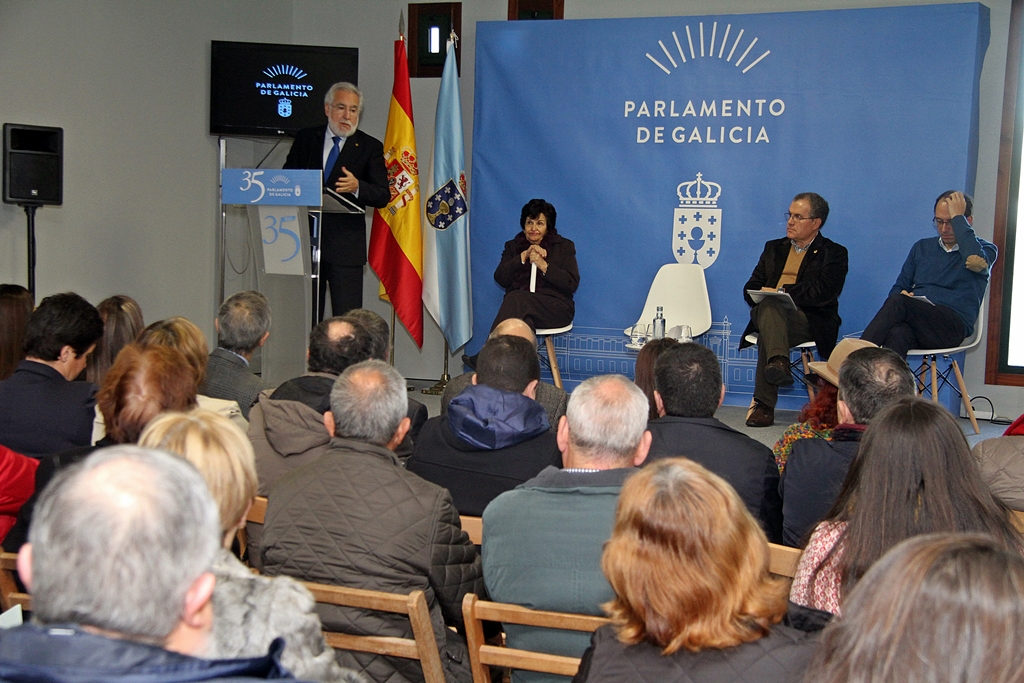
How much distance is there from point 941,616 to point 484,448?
1.65 meters

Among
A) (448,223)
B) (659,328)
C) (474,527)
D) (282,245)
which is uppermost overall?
(448,223)

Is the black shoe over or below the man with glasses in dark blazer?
below

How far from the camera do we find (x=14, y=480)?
2.32m

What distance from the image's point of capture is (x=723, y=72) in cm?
654

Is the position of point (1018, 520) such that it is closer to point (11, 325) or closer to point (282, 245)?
point (11, 325)

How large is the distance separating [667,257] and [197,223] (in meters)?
3.44

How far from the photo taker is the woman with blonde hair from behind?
1.25 meters

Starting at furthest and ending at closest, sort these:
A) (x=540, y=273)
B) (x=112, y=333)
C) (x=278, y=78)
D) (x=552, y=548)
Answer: (x=278, y=78) < (x=540, y=273) < (x=112, y=333) < (x=552, y=548)

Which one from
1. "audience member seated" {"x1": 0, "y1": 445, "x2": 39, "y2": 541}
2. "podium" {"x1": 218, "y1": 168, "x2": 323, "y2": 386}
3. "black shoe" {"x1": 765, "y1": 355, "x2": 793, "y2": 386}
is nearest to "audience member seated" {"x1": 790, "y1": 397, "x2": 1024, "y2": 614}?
"audience member seated" {"x1": 0, "y1": 445, "x2": 39, "y2": 541}

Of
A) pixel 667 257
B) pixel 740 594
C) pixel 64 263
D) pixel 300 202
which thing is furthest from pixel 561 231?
pixel 740 594

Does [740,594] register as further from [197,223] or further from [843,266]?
[197,223]

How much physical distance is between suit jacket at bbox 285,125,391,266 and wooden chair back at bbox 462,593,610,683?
4009 mm

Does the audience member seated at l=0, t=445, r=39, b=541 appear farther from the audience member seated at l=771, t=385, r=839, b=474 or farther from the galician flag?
the galician flag

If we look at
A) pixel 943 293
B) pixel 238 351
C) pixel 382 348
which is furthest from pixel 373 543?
pixel 943 293
